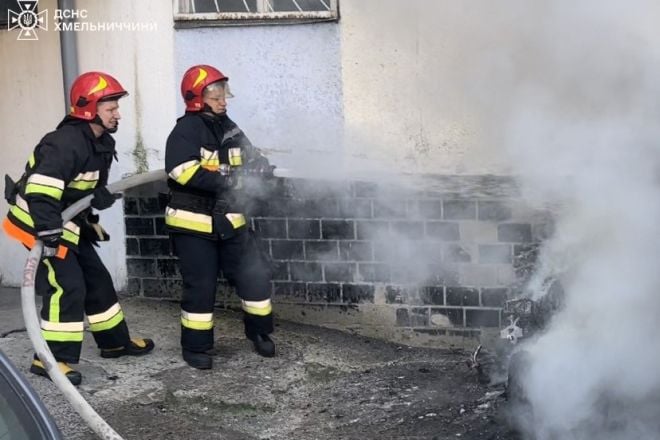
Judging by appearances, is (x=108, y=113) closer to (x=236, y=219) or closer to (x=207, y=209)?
(x=207, y=209)

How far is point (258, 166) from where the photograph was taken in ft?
20.3

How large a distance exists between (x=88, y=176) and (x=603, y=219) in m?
2.99

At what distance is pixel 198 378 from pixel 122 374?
1.57ft

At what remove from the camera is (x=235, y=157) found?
20.2 ft

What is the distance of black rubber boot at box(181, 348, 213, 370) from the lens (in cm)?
615

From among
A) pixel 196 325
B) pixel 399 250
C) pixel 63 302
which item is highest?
pixel 399 250

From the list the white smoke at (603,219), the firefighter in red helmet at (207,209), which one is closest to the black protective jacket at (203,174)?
the firefighter in red helmet at (207,209)

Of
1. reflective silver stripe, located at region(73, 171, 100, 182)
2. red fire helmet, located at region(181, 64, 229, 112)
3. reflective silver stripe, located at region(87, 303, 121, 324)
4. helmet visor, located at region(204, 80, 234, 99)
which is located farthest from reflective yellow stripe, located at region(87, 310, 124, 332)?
helmet visor, located at region(204, 80, 234, 99)

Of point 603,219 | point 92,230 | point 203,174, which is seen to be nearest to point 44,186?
point 92,230

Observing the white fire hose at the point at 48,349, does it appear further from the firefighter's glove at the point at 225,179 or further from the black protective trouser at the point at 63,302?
the firefighter's glove at the point at 225,179

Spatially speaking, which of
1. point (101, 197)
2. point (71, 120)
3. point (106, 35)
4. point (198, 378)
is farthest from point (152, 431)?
point (106, 35)

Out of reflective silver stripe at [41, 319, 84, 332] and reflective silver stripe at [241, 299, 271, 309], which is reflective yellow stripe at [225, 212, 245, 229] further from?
reflective silver stripe at [41, 319, 84, 332]

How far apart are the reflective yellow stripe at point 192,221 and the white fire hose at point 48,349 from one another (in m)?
0.55

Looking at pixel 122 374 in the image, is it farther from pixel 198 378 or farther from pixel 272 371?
pixel 272 371
